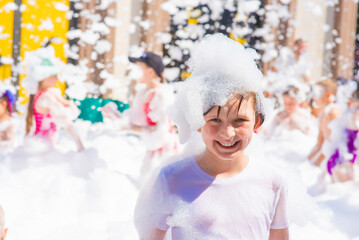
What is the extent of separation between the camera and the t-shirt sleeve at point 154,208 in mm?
1482

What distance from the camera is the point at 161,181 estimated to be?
58.7 inches

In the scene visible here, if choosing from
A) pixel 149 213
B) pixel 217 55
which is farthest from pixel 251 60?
pixel 149 213

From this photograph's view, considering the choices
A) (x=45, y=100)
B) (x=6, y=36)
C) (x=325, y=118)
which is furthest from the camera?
(x=6, y=36)

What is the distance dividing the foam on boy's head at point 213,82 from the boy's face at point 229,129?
1.1 inches

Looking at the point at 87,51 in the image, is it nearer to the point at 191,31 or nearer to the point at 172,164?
the point at 191,31

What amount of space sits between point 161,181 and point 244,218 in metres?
0.29

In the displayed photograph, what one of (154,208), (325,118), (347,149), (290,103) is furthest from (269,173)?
(290,103)

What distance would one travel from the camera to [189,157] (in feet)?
5.13

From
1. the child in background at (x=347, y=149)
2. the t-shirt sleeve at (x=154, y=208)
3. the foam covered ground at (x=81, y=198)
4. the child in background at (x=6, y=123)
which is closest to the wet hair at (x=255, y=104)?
the t-shirt sleeve at (x=154, y=208)

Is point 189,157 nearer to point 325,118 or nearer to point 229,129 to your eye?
point 229,129

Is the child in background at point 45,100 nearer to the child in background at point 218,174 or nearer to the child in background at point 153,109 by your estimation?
the child in background at point 153,109

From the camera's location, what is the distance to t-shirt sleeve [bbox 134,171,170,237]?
148cm

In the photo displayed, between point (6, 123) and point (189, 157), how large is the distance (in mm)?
3064

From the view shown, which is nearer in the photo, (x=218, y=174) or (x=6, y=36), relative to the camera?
(x=218, y=174)
